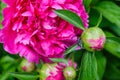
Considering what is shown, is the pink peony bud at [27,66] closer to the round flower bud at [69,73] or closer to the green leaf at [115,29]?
the round flower bud at [69,73]

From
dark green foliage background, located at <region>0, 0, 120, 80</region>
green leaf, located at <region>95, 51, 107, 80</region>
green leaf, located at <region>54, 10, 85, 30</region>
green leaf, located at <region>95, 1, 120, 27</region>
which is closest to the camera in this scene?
green leaf, located at <region>54, 10, 85, 30</region>

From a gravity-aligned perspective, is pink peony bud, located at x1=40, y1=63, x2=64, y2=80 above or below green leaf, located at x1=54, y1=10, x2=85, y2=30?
below

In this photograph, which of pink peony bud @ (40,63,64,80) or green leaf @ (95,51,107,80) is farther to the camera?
green leaf @ (95,51,107,80)

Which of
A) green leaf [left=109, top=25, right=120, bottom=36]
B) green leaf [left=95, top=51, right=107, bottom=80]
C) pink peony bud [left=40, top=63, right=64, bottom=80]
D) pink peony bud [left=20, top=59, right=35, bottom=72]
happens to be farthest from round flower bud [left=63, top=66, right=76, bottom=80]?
green leaf [left=109, top=25, right=120, bottom=36]

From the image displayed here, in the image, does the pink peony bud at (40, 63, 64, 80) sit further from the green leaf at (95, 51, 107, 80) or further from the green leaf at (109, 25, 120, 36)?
the green leaf at (109, 25, 120, 36)

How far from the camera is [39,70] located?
1.24 metres

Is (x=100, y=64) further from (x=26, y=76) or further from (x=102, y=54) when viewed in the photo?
(x=26, y=76)

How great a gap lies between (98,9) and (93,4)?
3 centimetres

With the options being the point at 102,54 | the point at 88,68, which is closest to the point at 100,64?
the point at 102,54

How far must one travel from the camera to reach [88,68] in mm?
1186

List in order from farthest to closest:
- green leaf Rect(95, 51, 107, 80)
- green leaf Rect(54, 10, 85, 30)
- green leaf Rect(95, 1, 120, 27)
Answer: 1. green leaf Rect(95, 51, 107, 80)
2. green leaf Rect(95, 1, 120, 27)
3. green leaf Rect(54, 10, 85, 30)

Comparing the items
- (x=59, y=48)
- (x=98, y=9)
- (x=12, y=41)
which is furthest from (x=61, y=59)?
(x=98, y=9)

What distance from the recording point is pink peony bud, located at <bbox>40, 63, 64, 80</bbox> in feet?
3.86

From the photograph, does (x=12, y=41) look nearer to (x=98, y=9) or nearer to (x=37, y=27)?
(x=37, y=27)
